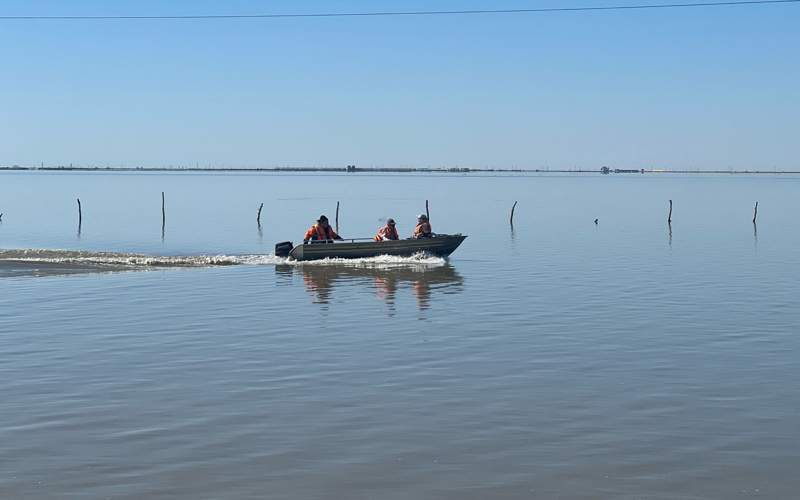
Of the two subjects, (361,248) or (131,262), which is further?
(361,248)

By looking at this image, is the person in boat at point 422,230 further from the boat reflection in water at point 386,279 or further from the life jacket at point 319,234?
the life jacket at point 319,234

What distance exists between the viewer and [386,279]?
33.5m

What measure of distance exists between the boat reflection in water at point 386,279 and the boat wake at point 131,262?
0.44 m

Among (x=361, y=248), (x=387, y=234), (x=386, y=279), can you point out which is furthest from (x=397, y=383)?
(x=387, y=234)

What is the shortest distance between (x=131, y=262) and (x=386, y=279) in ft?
36.2

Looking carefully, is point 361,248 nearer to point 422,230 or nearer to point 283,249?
point 422,230

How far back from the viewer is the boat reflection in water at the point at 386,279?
28972mm

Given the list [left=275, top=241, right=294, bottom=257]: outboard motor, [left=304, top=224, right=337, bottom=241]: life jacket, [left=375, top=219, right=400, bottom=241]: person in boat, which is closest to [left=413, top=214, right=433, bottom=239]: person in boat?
[left=375, top=219, right=400, bottom=241]: person in boat

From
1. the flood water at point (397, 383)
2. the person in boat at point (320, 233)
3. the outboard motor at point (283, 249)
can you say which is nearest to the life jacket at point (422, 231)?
the person in boat at point (320, 233)

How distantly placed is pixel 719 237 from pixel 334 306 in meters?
38.3

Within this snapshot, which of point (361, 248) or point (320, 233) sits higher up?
point (320, 233)

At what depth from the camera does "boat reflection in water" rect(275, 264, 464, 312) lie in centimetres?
2897

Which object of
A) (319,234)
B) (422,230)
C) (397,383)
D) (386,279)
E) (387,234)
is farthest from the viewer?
(422,230)

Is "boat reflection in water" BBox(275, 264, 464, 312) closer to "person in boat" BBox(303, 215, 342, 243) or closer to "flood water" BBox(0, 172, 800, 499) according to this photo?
"flood water" BBox(0, 172, 800, 499)
